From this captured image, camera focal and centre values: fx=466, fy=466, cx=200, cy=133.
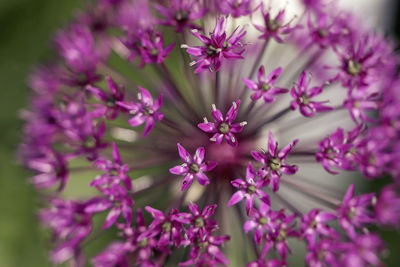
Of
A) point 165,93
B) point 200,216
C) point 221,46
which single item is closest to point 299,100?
point 221,46

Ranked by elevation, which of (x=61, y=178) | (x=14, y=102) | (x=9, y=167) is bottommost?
(x=61, y=178)

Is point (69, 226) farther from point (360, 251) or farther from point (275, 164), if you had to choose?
point (360, 251)

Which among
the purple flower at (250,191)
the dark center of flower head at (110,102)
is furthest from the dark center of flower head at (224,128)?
the dark center of flower head at (110,102)

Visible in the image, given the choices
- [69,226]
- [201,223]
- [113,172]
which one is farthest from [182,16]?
[69,226]

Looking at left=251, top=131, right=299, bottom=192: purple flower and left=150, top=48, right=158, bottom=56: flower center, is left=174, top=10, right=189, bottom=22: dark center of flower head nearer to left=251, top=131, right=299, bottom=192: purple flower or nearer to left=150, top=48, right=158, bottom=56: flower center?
left=150, top=48, right=158, bottom=56: flower center

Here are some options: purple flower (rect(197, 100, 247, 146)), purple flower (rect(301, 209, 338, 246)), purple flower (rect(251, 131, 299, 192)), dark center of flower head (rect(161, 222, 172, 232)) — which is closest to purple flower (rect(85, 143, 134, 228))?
dark center of flower head (rect(161, 222, 172, 232))

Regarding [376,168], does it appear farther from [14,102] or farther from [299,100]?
[14,102]

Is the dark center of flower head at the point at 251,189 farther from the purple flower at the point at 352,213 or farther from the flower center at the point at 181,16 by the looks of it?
the flower center at the point at 181,16
